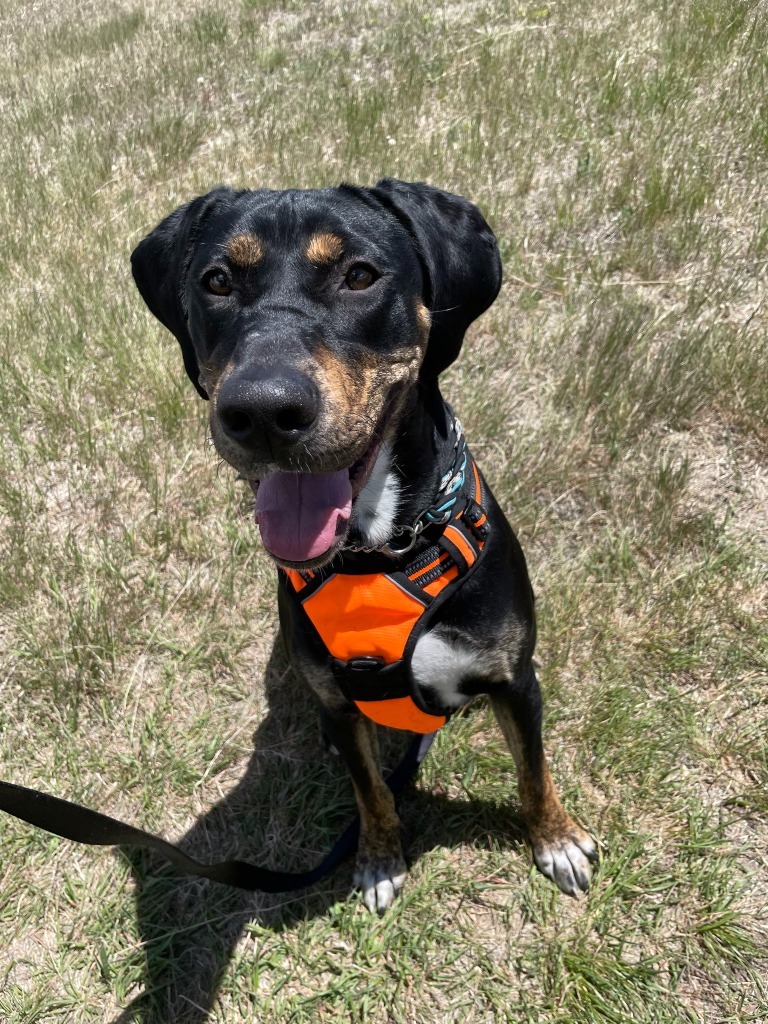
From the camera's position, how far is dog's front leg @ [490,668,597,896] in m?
2.39

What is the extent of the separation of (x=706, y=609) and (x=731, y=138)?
11.2 ft

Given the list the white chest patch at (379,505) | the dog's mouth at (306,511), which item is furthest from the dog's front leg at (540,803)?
the dog's mouth at (306,511)

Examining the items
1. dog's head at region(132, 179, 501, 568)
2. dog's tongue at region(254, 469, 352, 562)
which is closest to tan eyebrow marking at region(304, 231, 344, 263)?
dog's head at region(132, 179, 501, 568)

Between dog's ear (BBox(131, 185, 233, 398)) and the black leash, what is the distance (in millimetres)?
1207

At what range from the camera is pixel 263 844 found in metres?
2.85

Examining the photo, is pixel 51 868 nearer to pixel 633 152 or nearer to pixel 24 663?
pixel 24 663

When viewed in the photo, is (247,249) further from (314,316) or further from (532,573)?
(532,573)

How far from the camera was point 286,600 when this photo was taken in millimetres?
2424

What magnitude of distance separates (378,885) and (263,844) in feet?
1.63

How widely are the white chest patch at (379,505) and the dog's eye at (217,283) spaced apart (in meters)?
0.63

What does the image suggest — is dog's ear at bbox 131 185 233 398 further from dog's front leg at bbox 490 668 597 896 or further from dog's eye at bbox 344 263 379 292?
dog's front leg at bbox 490 668 597 896

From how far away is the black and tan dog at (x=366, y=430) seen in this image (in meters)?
1.88

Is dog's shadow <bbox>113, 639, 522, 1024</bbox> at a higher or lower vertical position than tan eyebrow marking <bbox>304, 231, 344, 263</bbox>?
lower

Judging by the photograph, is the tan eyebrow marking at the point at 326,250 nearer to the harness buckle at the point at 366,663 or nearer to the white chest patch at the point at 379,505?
the white chest patch at the point at 379,505
